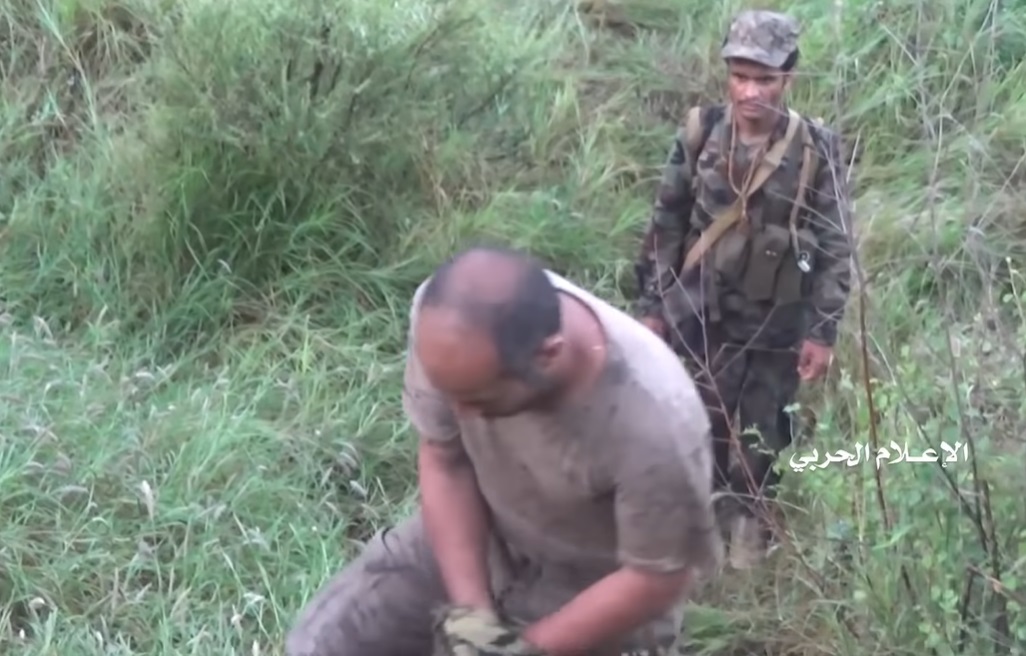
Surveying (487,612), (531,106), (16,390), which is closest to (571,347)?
(487,612)

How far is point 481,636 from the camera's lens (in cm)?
239

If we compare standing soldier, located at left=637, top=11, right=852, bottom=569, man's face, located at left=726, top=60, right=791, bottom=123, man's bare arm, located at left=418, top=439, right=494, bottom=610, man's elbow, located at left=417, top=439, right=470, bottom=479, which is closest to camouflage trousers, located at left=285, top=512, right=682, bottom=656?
man's bare arm, located at left=418, top=439, right=494, bottom=610

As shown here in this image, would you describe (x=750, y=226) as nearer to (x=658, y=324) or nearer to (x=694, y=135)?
(x=694, y=135)

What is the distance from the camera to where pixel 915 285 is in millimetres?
5094

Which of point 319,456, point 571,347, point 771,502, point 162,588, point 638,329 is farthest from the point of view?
point 319,456

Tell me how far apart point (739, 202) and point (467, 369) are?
79.3 inches

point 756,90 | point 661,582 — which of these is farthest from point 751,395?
point 661,582

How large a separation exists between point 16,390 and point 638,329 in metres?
2.44

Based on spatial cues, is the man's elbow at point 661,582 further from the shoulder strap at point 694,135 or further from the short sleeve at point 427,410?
the shoulder strap at point 694,135

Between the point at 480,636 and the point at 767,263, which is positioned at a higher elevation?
the point at 480,636

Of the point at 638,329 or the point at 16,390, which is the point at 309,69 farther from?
the point at 638,329

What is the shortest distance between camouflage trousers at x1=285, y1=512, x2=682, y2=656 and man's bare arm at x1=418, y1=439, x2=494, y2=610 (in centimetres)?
8

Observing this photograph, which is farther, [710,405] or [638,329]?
[710,405]

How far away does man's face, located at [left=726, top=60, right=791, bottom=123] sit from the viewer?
3.88 metres
